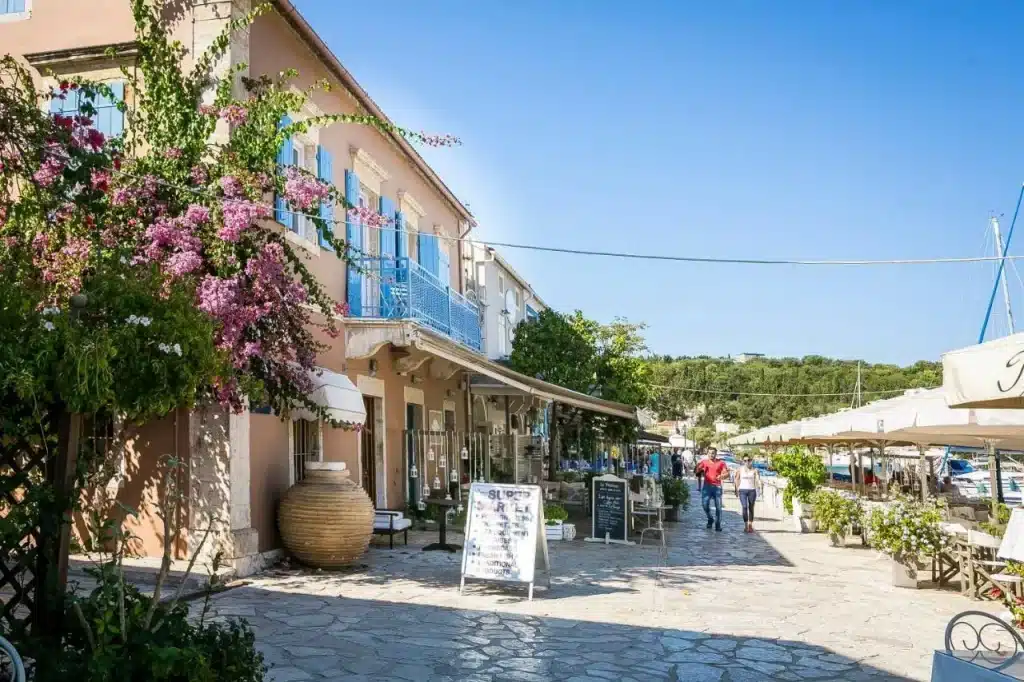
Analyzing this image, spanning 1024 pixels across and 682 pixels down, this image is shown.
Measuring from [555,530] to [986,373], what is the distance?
29.4ft

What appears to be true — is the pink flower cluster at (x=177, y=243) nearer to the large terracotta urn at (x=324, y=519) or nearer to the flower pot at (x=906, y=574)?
the large terracotta urn at (x=324, y=519)

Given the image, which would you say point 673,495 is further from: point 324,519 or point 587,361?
point 324,519

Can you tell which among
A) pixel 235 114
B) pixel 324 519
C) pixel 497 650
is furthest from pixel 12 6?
pixel 497 650

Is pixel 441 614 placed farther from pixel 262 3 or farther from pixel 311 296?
pixel 262 3

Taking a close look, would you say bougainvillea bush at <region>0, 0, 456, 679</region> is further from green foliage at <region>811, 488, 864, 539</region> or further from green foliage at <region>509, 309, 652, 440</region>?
green foliage at <region>509, 309, 652, 440</region>

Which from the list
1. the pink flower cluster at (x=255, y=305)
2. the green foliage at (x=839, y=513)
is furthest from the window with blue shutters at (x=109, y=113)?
the green foliage at (x=839, y=513)

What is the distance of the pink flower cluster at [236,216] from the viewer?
9.07 metres

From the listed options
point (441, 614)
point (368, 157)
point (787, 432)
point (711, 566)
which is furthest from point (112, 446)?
point (787, 432)

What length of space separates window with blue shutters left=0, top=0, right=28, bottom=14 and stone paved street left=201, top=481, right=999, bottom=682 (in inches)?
302

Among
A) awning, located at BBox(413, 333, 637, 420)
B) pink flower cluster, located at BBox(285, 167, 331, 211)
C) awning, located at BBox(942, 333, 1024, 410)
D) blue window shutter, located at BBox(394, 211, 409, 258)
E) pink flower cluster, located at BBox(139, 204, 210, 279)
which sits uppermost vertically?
blue window shutter, located at BBox(394, 211, 409, 258)

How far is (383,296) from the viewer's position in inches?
535

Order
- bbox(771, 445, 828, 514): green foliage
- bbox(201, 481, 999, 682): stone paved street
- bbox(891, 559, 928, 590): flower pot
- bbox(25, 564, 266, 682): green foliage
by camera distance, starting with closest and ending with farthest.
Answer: bbox(25, 564, 266, 682): green foliage < bbox(201, 481, 999, 682): stone paved street < bbox(891, 559, 928, 590): flower pot < bbox(771, 445, 828, 514): green foliage

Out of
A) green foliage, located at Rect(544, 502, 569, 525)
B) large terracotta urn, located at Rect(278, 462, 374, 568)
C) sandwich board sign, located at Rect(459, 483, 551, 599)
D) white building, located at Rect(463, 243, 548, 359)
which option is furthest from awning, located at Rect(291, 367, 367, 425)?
white building, located at Rect(463, 243, 548, 359)

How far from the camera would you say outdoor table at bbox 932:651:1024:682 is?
Answer: 131 inches
